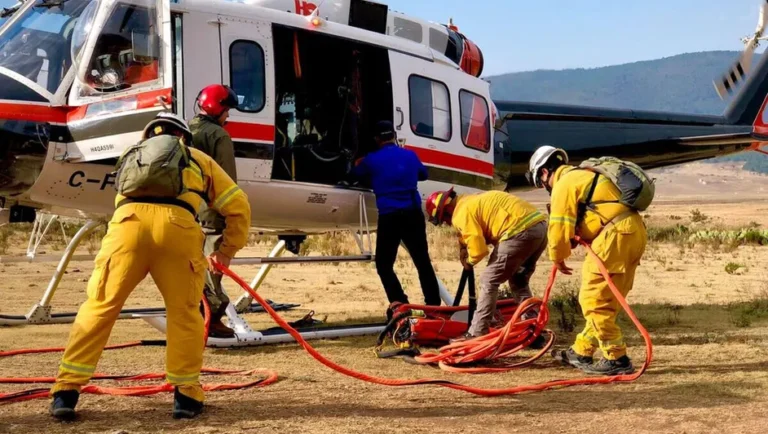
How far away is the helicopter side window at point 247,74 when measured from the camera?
26.1 ft

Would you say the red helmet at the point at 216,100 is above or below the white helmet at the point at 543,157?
above

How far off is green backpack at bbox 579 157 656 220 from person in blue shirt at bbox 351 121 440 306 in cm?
208

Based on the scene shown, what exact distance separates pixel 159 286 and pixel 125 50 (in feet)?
10.7

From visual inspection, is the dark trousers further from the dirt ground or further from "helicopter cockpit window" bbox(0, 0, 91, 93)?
"helicopter cockpit window" bbox(0, 0, 91, 93)

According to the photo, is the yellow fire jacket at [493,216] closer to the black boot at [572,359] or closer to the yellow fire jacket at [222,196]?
the black boot at [572,359]

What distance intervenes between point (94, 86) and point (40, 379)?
2.70 metres

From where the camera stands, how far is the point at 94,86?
7.57 meters

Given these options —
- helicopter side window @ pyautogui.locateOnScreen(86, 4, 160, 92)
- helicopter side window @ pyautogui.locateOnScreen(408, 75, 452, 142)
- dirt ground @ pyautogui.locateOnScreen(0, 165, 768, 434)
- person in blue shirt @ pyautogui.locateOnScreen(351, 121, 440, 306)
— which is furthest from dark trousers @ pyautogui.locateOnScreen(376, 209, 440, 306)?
helicopter side window @ pyautogui.locateOnScreen(86, 4, 160, 92)

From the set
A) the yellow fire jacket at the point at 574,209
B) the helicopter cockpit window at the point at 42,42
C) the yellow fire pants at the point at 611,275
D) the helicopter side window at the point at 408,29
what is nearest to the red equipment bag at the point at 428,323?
the yellow fire jacket at the point at 574,209

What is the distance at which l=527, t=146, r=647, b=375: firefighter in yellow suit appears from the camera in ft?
22.5

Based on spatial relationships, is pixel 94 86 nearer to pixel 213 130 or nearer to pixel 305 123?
pixel 213 130

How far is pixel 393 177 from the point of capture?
28.3 feet

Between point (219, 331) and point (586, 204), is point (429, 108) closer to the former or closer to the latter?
point (586, 204)

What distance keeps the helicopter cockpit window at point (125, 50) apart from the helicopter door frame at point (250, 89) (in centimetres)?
64
